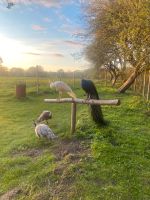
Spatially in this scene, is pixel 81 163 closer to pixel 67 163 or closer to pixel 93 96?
pixel 67 163

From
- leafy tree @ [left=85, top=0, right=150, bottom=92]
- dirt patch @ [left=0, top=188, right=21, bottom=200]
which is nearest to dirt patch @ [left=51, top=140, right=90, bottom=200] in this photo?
dirt patch @ [left=0, top=188, right=21, bottom=200]

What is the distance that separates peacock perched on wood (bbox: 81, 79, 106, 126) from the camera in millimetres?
10047

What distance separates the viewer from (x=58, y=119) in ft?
48.6

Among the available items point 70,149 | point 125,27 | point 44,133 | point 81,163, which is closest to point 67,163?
point 81,163

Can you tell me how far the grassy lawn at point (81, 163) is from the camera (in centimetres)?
656

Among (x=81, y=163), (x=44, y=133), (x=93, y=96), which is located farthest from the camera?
(x=44, y=133)

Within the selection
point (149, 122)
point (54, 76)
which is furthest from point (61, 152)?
point (54, 76)

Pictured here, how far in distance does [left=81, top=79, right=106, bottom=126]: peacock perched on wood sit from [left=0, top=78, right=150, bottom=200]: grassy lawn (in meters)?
0.25

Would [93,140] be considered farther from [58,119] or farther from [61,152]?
[58,119]

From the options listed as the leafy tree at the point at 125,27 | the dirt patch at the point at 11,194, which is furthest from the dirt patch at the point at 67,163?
the leafy tree at the point at 125,27

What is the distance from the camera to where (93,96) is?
1011 cm

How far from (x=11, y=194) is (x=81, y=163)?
1.70m

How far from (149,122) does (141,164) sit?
17.4 feet

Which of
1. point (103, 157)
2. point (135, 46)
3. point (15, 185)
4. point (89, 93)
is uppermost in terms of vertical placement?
point (135, 46)
